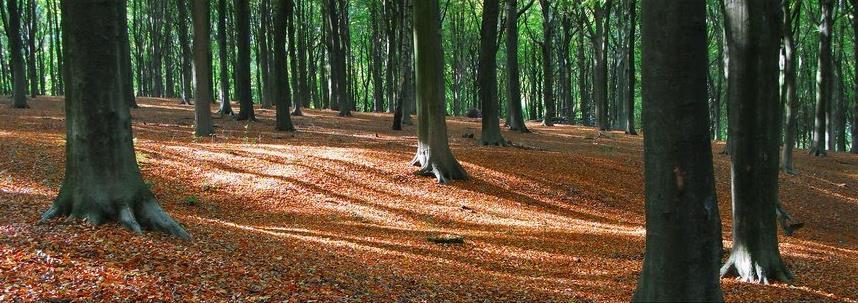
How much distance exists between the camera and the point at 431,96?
1395 cm

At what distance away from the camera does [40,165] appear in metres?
10.9

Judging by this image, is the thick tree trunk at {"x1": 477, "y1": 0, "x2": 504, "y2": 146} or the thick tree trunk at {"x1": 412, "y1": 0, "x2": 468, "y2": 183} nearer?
the thick tree trunk at {"x1": 412, "y1": 0, "x2": 468, "y2": 183}

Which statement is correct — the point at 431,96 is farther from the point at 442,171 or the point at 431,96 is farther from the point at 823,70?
the point at 823,70

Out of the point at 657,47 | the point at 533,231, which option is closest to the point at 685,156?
the point at 657,47

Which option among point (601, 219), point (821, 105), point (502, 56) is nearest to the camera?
point (601, 219)

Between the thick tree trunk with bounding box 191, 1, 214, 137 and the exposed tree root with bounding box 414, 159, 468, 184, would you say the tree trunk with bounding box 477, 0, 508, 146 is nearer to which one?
the exposed tree root with bounding box 414, 159, 468, 184

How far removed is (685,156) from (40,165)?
10297 mm

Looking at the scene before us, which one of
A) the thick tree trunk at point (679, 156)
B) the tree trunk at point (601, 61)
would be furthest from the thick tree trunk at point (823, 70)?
the thick tree trunk at point (679, 156)

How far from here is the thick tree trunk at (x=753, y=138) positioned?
289 inches

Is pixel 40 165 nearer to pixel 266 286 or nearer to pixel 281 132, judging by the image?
pixel 266 286

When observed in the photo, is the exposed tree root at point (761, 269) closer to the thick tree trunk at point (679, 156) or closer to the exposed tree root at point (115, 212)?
the thick tree trunk at point (679, 156)

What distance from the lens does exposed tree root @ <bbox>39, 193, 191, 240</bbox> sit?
245 inches

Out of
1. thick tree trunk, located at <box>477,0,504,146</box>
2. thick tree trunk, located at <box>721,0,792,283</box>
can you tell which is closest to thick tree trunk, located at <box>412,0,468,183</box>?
thick tree trunk, located at <box>477,0,504,146</box>

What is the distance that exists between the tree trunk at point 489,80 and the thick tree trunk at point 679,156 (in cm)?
1299
